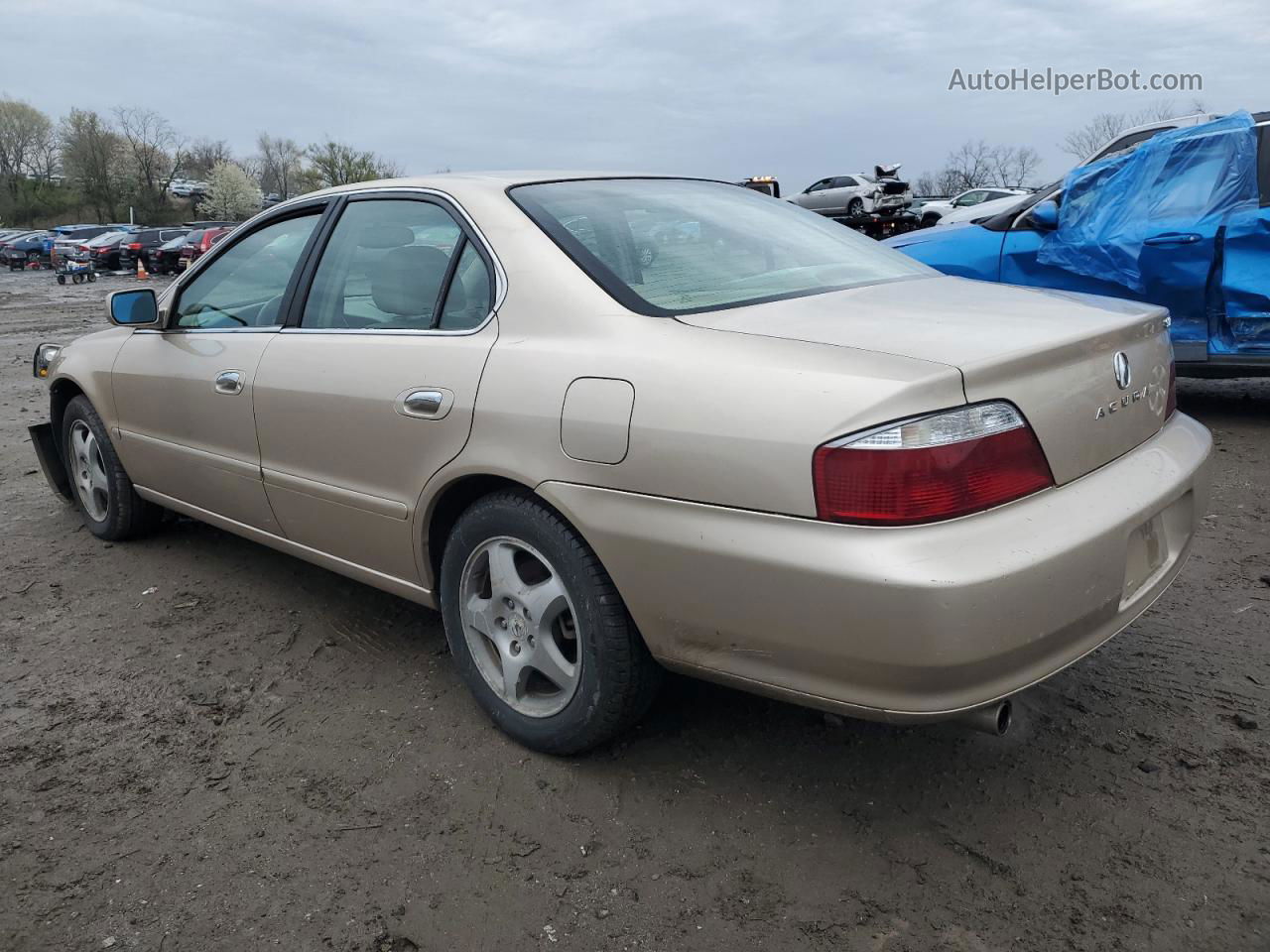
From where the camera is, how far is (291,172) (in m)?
85.4

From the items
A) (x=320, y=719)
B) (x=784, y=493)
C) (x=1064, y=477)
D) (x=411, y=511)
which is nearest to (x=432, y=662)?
(x=320, y=719)

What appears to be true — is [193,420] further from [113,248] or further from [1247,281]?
[113,248]

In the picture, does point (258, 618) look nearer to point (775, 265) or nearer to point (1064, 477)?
point (775, 265)

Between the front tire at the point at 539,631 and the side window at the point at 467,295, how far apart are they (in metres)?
0.51

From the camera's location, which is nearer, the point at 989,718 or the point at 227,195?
the point at 989,718

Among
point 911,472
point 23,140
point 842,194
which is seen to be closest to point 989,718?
point 911,472

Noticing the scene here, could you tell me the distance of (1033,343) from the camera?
209 cm

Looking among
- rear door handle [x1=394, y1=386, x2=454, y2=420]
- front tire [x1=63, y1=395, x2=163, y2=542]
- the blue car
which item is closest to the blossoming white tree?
front tire [x1=63, y1=395, x2=163, y2=542]

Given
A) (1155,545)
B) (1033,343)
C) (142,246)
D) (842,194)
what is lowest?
(1155,545)

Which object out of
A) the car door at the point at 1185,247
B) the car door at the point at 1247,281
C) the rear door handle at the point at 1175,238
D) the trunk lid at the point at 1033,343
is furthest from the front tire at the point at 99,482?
the car door at the point at 1247,281

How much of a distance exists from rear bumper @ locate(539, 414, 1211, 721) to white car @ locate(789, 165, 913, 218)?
82.2 ft

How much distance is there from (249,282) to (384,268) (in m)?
0.88

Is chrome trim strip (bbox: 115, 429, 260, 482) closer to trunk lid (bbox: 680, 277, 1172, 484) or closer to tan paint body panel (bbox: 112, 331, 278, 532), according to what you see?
tan paint body panel (bbox: 112, 331, 278, 532)

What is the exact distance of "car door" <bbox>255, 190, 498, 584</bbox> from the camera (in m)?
2.62
